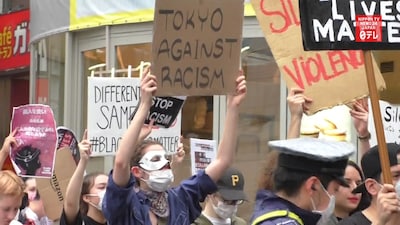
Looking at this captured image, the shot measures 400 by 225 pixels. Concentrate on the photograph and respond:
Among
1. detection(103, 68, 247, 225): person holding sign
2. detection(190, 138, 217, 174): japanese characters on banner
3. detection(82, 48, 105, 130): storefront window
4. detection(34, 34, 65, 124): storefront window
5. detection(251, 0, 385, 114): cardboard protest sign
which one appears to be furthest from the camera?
detection(34, 34, 65, 124): storefront window

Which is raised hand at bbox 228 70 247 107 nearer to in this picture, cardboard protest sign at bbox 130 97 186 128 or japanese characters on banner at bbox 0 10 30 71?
cardboard protest sign at bbox 130 97 186 128

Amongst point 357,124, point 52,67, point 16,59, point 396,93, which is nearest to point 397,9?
point 357,124

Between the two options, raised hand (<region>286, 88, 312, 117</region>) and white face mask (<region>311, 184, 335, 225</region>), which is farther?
raised hand (<region>286, 88, 312, 117</region>)

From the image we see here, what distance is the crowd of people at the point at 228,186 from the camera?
4.02 meters

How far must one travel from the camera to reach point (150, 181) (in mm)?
5379

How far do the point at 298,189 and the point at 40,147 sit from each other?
3965 mm

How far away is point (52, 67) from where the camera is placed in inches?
492

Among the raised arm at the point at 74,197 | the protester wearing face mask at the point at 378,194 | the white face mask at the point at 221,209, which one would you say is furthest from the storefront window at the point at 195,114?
the protester wearing face mask at the point at 378,194

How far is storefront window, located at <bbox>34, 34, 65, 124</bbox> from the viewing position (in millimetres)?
12164

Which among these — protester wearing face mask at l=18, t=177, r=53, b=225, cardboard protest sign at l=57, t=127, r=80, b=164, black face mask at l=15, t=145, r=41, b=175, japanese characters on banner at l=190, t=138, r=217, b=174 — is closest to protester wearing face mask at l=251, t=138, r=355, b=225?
protester wearing face mask at l=18, t=177, r=53, b=225

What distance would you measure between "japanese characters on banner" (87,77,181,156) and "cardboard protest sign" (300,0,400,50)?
9.73 ft

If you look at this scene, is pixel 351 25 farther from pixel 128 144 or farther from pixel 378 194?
pixel 128 144

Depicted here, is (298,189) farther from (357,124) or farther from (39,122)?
(39,122)

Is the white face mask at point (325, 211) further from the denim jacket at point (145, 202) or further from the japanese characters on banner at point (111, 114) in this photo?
the japanese characters on banner at point (111, 114)
